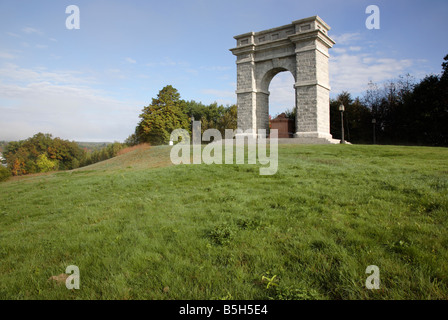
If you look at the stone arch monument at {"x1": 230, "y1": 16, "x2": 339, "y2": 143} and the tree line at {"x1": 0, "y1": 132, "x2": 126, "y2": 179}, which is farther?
the tree line at {"x1": 0, "y1": 132, "x2": 126, "y2": 179}

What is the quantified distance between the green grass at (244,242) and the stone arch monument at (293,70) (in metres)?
14.7

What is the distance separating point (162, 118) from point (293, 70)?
25.4 m

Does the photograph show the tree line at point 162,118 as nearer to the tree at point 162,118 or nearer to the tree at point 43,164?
the tree at point 162,118

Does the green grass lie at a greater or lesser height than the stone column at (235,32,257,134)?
lesser

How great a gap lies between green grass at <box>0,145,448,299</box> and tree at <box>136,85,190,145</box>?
33.9 metres

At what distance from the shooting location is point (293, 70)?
21.8m

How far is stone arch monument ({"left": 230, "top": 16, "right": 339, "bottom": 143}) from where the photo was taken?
67.2 ft

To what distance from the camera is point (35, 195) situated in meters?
9.02

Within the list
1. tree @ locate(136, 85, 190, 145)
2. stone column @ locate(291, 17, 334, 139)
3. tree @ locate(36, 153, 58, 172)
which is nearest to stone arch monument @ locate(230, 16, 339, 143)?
stone column @ locate(291, 17, 334, 139)

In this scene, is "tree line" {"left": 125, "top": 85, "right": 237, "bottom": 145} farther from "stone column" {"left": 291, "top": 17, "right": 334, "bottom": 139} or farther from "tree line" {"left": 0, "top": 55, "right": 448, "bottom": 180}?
"stone column" {"left": 291, "top": 17, "right": 334, "bottom": 139}

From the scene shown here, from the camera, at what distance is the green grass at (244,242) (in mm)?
2838

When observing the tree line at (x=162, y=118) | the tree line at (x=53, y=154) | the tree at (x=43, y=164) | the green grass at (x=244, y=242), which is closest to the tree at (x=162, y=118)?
the tree line at (x=162, y=118)

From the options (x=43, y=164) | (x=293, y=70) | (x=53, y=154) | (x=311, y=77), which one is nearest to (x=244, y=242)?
(x=311, y=77)
